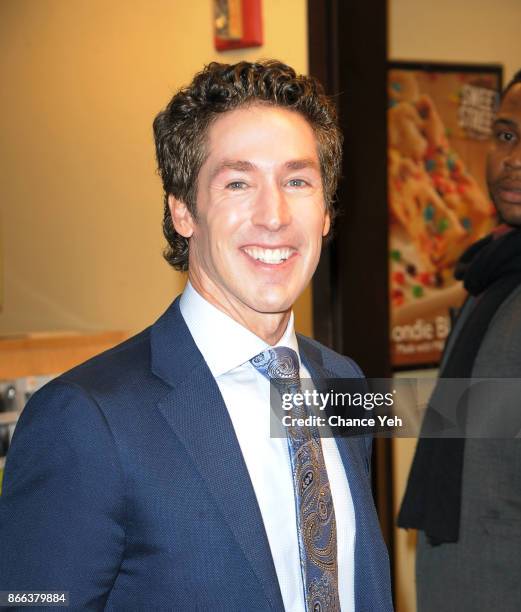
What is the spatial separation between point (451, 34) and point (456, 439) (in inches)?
78.1

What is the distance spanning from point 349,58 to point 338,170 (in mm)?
1273

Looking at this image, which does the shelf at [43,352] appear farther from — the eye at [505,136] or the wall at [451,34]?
the eye at [505,136]

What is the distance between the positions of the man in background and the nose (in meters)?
0.78

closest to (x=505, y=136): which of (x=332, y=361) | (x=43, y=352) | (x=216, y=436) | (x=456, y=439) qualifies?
(x=456, y=439)

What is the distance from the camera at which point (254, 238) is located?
3.97 ft

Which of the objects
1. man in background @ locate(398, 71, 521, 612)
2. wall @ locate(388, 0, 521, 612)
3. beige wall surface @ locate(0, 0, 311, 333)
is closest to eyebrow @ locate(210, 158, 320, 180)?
man in background @ locate(398, 71, 521, 612)

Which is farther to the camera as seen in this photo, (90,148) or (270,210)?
(90,148)

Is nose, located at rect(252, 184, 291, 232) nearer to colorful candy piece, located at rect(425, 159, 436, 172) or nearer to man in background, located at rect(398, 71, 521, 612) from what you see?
man in background, located at rect(398, 71, 521, 612)

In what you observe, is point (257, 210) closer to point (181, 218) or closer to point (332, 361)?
point (181, 218)

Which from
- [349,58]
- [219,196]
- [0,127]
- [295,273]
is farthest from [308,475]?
[0,127]

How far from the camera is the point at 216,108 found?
1237mm

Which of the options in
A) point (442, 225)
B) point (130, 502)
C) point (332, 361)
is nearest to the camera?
point (130, 502)

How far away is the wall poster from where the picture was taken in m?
3.28

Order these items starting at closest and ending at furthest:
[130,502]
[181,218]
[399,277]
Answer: [130,502] → [181,218] → [399,277]
